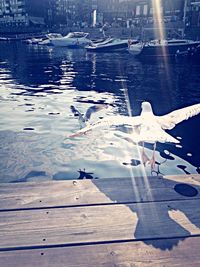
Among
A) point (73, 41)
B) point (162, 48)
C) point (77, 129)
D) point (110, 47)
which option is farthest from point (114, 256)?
point (73, 41)

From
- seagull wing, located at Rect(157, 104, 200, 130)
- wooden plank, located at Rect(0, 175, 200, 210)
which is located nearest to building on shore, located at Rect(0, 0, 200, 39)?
seagull wing, located at Rect(157, 104, 200, 130)

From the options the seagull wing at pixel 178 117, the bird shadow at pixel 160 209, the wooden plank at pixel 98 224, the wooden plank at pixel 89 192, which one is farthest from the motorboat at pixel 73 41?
the wooden plank at pixel 98 224

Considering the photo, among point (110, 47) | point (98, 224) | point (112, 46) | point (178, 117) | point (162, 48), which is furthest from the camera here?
point (110, 47)

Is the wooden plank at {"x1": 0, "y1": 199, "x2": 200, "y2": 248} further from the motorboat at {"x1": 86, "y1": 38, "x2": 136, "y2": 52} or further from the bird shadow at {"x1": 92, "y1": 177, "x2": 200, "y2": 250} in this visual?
the motorboat at {"x1": 86, "y1": 38, "x2": 136, "y2": 52}

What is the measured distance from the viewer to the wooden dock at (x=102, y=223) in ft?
11.0

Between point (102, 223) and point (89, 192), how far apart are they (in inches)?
34.5

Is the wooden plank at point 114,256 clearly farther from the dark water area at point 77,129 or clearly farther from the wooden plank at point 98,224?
the dark water area at point 77,129

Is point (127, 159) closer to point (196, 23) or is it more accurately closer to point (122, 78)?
point (122, 78)

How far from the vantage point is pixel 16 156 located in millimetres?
9555

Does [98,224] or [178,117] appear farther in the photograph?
[178,117]

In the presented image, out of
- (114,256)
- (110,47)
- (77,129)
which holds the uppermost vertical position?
(110,47)

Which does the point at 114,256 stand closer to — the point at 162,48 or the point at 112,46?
the point at 162,48

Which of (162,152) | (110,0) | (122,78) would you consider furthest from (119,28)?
(162,152)

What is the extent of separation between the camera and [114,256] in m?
3.38
